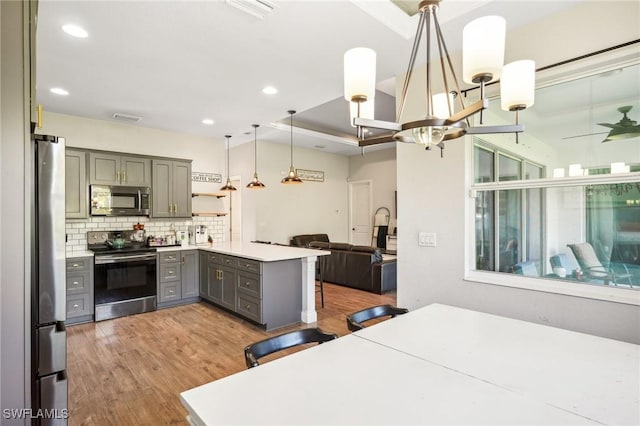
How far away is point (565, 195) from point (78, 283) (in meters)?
5.28

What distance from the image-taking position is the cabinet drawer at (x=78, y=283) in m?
4.09

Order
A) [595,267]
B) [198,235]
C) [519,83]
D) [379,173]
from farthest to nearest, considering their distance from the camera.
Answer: [379,173], [198,235], [595,267], [519,83]

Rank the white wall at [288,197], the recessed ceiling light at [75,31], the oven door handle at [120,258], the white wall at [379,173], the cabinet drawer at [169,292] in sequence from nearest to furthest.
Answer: the recessed ceiling light at [75,31]
the oven door handle at [120,258]
the cabinet drawer at [169,292]
the white wall at [288,197]
the white wall at [379,173]

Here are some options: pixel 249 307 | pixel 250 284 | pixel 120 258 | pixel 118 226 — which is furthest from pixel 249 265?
pixel 118 226

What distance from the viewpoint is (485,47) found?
4.10 ft

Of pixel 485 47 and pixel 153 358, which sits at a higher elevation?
pixel 485 47

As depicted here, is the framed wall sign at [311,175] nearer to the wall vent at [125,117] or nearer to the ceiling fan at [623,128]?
the wall vent at [125,117]

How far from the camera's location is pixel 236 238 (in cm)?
734

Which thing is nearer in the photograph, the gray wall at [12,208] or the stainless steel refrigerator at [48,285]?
the gray wall at [12,208]

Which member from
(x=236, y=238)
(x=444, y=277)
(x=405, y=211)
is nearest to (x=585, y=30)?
(x=405, y=211)

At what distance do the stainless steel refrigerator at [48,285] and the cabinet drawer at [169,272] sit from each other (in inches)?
123

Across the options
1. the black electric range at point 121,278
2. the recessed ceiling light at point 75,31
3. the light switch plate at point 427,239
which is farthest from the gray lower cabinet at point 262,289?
the recessed ceiling light at point 75,31

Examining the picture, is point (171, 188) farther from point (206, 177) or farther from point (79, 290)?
point (79, 290)

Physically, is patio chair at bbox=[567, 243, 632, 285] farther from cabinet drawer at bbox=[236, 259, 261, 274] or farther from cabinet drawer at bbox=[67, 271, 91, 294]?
cabinet drawer at bbox=[67, 271, 91, 294]
